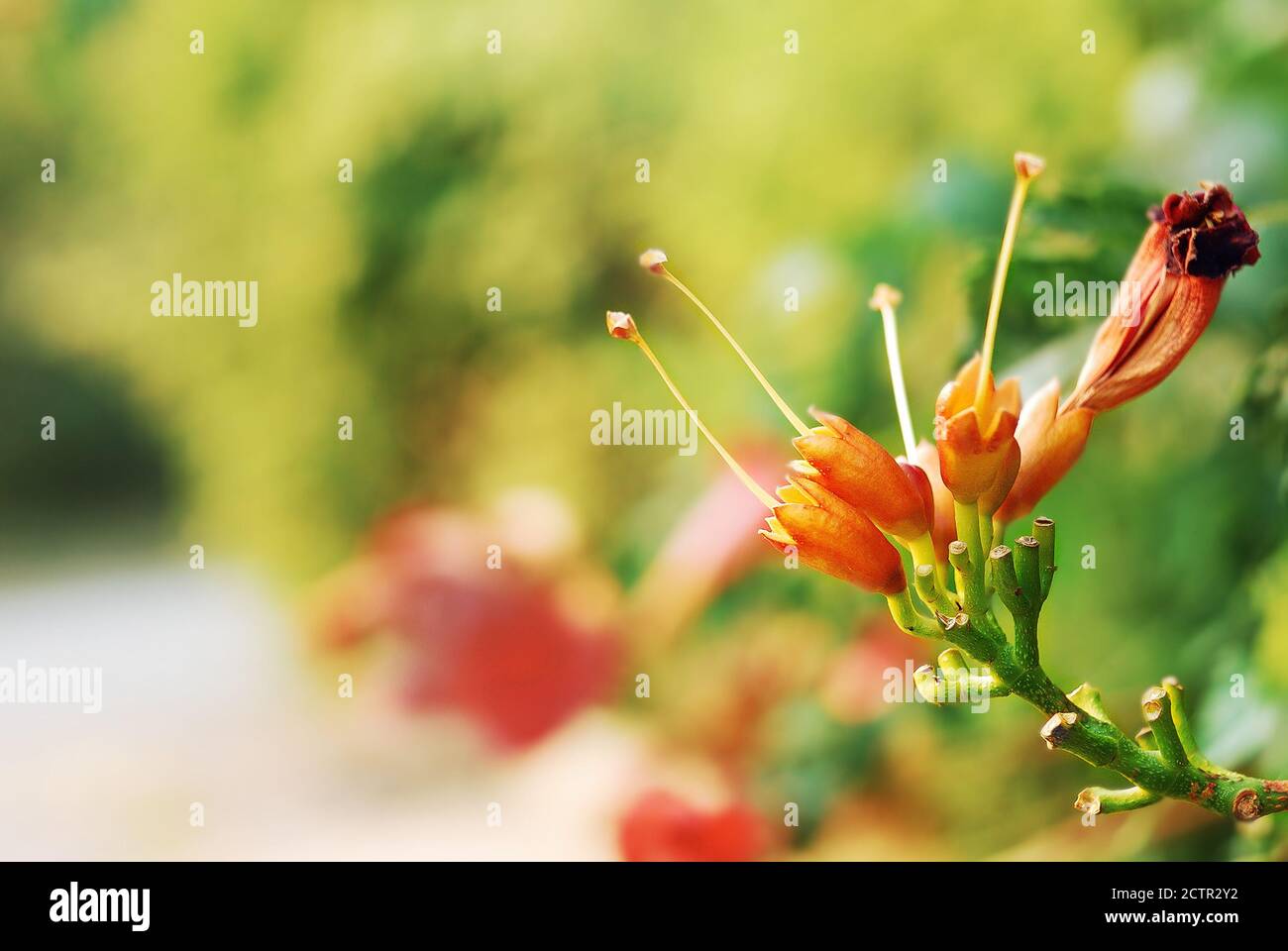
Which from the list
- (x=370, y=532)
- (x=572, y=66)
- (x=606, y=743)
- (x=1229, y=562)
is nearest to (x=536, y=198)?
(x=572, y=66)

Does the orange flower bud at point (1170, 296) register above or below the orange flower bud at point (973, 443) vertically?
above

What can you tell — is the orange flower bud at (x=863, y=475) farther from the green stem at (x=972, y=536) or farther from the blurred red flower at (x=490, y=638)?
the blurred red flower at (x=490, y=638)

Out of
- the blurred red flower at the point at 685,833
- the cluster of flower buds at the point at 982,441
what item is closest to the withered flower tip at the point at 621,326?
the cluster of flower buds at the point at 982,441

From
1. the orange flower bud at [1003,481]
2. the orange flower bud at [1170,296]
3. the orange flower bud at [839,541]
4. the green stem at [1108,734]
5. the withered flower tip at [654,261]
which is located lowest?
the green stem at [1108,734]

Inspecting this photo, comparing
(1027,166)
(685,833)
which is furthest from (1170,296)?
(685,833)

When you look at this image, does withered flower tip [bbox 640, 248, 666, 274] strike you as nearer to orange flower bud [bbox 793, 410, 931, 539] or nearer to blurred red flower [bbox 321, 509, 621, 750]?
orange flower bud [bbox 793, 410, 931, 539]

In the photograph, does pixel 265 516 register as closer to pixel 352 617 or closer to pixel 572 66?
pixel 352 617
